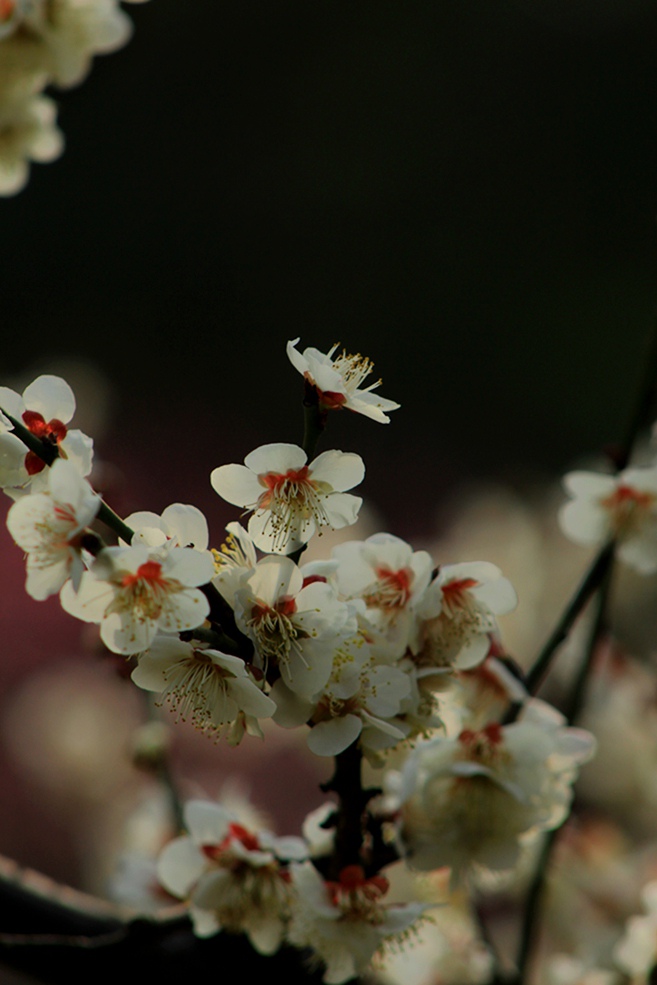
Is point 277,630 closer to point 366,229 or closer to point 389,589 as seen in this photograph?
point 389,589

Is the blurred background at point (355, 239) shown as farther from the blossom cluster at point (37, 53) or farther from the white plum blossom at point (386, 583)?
the white plum blossom at point (386, 583)

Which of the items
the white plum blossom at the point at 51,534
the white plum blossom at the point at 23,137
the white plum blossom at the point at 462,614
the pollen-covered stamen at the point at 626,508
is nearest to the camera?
the white plum blossom at the point at 51,534

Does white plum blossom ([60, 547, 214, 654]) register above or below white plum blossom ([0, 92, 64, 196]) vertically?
below

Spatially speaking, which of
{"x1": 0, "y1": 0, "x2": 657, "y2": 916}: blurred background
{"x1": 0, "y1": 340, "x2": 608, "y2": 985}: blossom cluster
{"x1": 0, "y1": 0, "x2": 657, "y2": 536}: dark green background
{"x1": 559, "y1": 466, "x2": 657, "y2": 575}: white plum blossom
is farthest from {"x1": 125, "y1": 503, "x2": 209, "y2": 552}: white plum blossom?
{"x1": 0, "y1": 0, "x2": 657, "y2": 536}: dark green background

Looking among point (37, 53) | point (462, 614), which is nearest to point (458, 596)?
point (462, 614)

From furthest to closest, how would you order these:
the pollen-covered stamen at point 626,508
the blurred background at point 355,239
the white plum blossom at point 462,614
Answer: the blurred background at point 355,239, the pollen-covered stamen at point 626,508, the white plum blossom at point 462,614

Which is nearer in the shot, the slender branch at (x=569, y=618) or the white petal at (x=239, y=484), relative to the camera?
the white petal at (x=239, y=484)

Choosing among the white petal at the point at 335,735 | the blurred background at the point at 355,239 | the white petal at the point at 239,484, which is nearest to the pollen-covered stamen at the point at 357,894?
the white petal at the point at 335,735

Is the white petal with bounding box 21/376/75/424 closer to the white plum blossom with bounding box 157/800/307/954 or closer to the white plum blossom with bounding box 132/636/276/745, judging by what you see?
the white plum blossom with bounding box 132/636/276/745

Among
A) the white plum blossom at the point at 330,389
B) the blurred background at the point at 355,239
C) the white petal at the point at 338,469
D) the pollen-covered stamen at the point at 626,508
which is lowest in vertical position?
the white petal at the point at 338,469
